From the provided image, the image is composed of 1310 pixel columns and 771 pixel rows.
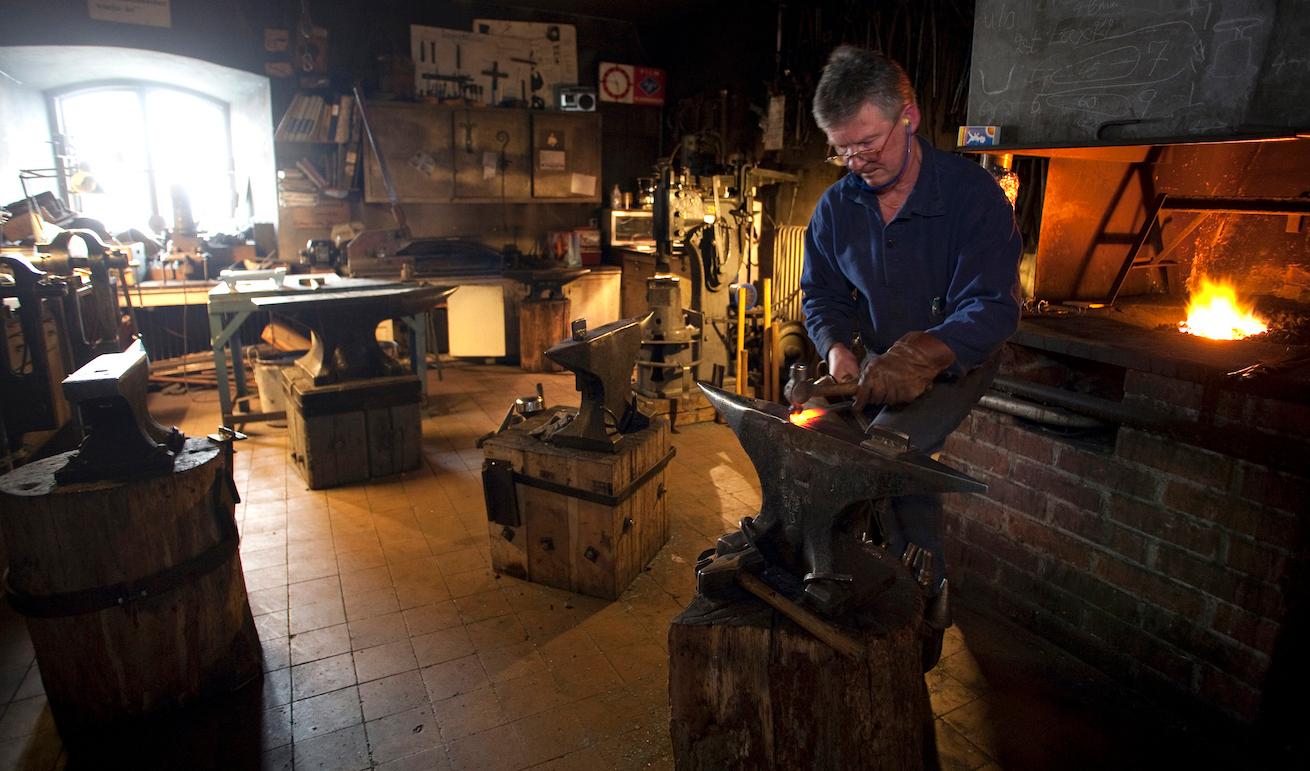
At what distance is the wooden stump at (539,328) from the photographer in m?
7.79

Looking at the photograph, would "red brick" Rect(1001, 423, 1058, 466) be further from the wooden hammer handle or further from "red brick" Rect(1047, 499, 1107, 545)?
the wooden hammer handle

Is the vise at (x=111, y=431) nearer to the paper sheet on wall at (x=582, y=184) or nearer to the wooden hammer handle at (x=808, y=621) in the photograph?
the wooden hammer handle at (x=808, y=621)

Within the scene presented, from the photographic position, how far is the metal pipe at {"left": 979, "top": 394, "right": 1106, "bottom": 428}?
9.64 ft

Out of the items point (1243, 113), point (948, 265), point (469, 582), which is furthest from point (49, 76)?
point (1243, 113)

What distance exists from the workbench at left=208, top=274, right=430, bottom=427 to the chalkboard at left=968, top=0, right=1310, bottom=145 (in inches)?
146

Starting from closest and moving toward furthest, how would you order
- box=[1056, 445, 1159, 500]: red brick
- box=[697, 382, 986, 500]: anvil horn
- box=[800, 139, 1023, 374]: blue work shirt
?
1. box=[697, 382, 986, 500]: anvil horn
2. box=[800, 139, 1023, 374]: blue work shirt
3. box=[1056, 445, 1159, 500]: red brick

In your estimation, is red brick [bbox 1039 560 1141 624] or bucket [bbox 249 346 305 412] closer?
red brick [bbox 1039 560 1141 624]

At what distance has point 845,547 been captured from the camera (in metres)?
1.87

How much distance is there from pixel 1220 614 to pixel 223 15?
8.97m

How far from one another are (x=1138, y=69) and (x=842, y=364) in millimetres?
1736

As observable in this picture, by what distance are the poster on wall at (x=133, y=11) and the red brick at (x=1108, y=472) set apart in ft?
27.4

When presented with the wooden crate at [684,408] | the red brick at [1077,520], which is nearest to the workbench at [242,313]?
the wooden crate at [684,408]

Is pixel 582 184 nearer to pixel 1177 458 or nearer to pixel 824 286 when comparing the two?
pixel 824 286

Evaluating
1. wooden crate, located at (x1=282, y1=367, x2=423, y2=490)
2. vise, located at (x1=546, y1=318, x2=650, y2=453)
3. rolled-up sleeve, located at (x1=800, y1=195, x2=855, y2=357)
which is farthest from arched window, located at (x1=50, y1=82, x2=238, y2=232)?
rolled-up sleeve, located at (x1=800, y1=195, x2=855, y2=357)
